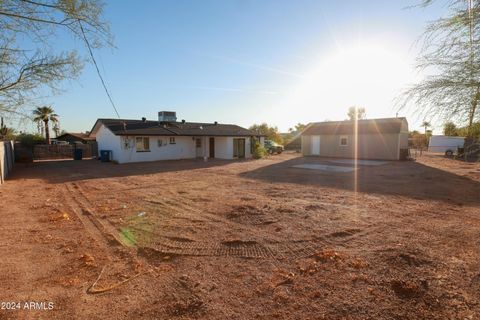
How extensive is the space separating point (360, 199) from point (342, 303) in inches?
225

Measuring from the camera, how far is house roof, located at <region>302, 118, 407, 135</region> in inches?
870

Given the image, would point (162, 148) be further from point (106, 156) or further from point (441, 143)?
point (441, 143)

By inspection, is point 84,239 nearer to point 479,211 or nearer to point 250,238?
point 250,238

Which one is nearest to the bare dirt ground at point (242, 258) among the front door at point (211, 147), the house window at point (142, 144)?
the house window at point (142, 144)

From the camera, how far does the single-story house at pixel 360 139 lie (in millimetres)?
21672

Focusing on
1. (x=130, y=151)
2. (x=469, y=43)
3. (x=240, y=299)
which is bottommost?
(x=240, y=299)

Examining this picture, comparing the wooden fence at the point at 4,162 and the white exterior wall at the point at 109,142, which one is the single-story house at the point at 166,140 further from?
the wooden fence at the point at 4,162

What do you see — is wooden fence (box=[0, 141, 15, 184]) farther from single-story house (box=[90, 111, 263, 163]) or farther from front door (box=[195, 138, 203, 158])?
front door (box=[195, 138, 203, 158])

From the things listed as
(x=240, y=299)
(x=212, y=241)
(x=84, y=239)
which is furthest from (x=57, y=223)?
(x=240, y=299)

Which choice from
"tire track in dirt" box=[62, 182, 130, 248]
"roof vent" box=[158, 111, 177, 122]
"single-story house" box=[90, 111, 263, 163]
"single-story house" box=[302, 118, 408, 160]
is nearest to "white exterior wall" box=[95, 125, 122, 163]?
"single-story house" box=[90, 111, 263, 163]

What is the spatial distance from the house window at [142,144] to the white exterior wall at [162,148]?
0.74 feet

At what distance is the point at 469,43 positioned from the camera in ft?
12.5

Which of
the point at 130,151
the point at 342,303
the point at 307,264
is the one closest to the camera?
the point at 342,303

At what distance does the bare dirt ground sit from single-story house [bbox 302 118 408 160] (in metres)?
15.3
